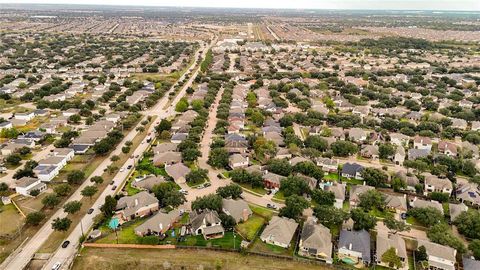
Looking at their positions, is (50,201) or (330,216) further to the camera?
(50,201)

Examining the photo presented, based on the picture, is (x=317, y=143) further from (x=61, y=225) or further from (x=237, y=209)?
(x=61, y=225)

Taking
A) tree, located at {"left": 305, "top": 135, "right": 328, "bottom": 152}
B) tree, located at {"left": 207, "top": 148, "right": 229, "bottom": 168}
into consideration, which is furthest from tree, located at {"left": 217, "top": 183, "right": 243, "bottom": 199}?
tree, located at {"left": 305, "top": 135, "right": 328, "bottom": 152}

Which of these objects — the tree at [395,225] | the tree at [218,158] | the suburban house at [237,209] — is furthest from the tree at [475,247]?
the tree at [218,158]

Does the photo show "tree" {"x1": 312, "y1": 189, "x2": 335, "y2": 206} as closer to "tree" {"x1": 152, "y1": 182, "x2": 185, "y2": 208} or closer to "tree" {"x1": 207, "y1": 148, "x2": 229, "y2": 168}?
"tree" {"x1": 207, "y1": 148, "x2": 229, "y2": 168}

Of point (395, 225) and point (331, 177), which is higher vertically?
point (395, 225)

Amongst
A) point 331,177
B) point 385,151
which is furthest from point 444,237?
point 385,151

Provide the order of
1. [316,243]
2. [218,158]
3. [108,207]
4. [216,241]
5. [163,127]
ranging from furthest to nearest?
1. [163,127]
2. [218,158]
3. [108,207]
4. [216,241]
5. [316,243]
